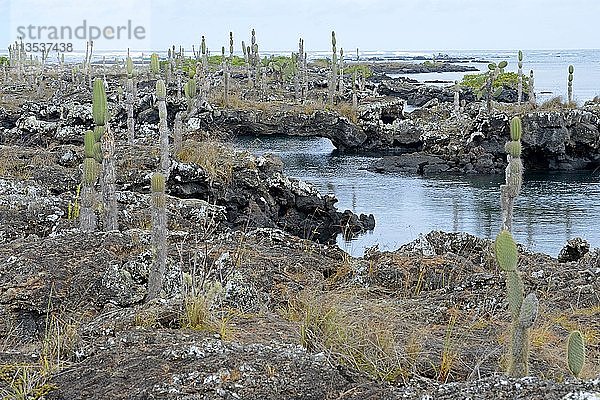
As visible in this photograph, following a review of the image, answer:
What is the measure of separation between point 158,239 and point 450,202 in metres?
18.9

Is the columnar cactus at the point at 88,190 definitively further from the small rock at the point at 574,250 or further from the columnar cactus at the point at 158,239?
the small rock at the point at 574,250

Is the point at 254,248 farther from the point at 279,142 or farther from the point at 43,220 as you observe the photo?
the point at 279,142

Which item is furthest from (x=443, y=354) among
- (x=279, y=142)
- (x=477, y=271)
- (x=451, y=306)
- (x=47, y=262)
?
(x=279, y=142)

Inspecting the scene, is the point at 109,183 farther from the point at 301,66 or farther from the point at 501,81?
the point at 501,81

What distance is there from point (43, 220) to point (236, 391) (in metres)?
7.81

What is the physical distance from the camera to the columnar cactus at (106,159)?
31.9ft

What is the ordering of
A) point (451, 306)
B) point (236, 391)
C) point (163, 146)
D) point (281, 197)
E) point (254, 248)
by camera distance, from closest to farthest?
point (236, 391) < point (451, 306) < point (254, 248) < point (163, 146) < point (281, 197)

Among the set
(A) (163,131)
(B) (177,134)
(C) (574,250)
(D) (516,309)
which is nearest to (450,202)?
(B) (177,134)

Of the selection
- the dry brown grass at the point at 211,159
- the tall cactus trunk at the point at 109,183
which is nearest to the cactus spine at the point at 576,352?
the tall cactus trunk at the point at 109,183

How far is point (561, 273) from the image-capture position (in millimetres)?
9492

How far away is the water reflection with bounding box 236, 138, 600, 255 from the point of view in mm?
19703

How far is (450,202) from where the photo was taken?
2488 centimetres

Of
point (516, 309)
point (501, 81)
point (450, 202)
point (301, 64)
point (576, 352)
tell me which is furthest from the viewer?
point (501, 81)

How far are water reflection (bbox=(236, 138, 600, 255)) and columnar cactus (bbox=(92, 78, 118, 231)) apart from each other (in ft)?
23.6
